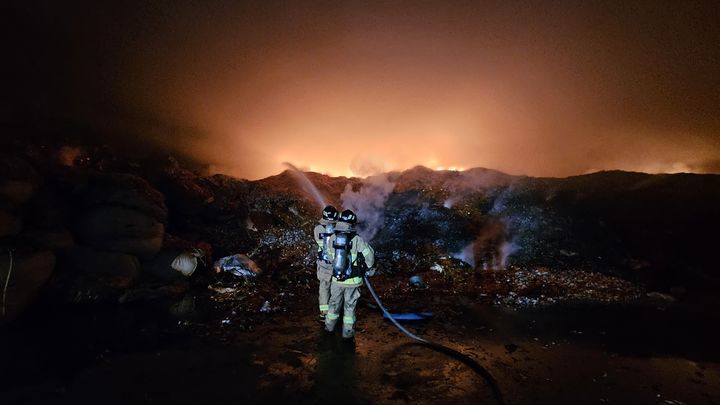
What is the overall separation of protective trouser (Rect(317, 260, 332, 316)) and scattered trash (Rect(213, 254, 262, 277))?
3326mm

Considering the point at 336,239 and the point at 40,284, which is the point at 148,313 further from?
the point at 336,239

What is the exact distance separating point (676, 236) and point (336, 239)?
12.9 metres

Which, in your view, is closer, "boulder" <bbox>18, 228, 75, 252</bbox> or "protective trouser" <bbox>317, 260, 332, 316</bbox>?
"protective trouser" <bbox>317, 260, 332, 316</bbox>

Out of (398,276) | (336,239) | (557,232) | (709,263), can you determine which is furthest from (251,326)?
(709,263)

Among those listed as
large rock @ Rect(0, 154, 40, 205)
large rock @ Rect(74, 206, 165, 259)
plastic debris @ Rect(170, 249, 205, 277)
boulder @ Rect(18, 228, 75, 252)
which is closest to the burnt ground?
plastic debris @ Rect(170, 249, 205, 277)

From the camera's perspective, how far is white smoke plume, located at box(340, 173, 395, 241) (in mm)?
13117

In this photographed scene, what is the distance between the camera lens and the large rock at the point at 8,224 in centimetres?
603

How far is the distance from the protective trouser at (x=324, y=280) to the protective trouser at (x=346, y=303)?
0.91 feet

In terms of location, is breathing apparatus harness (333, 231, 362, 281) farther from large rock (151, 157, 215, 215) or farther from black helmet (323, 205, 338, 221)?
large rock (151, 157, 215, 215)

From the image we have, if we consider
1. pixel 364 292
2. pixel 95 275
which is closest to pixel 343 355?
pixel 364 292

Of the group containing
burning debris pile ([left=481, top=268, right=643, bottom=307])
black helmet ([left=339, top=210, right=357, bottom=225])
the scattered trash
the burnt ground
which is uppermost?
black helmet ([left=339, top=210, right=357, bottom=225])

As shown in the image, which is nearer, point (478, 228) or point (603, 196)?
point (478, 228)

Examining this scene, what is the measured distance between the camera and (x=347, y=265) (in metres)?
5.31

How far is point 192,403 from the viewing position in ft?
13.3
